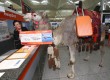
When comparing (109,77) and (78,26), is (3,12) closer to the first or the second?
(78,26)

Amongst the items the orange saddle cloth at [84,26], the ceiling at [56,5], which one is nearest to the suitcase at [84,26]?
the orange saddle cloth at [84,26]

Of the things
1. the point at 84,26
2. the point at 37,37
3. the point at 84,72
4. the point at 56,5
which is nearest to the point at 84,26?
the point at 84,26

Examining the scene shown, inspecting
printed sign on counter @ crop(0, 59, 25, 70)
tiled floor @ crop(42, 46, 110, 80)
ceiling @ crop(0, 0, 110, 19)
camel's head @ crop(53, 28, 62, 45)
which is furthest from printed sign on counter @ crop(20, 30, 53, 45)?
ceiling @ crop(0, 0, 110, 19)

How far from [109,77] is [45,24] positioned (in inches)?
73.4

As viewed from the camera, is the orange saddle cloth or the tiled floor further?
the tiled floor

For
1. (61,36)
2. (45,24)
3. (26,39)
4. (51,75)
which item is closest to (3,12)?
(26,39)

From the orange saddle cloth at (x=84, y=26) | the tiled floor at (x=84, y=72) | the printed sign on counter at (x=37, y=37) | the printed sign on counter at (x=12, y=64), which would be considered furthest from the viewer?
the tiled floor at (x=84, y=72)

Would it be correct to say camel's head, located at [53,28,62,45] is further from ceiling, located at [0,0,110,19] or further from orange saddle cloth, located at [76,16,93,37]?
ceiling, located at [0,0,110,19]

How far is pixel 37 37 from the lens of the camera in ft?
5.92

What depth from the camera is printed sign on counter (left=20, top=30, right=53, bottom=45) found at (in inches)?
70.4

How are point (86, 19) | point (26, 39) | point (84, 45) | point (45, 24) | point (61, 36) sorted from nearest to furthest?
point (26, 39), point (86, 19), point (61, 36), point (45, 24), point (84, 45)

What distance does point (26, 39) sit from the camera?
1849mm

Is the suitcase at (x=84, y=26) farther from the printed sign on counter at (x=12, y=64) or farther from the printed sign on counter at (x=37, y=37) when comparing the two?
the printed sign on counter at (x=12, y=64)

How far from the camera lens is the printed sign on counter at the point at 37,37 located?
1787mm
